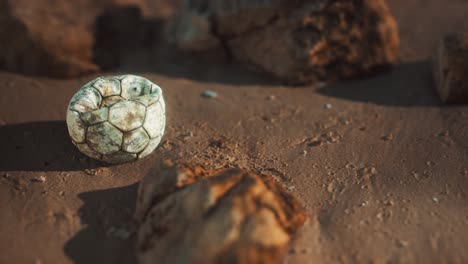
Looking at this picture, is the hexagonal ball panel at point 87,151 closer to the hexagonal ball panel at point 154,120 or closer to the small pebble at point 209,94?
the hexagonal ball panel at point 154,120

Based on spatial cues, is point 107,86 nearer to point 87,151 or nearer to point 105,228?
point 87,151

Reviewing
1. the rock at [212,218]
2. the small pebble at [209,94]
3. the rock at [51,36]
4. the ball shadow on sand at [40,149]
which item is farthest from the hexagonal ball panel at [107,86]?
the rock at [51,36]

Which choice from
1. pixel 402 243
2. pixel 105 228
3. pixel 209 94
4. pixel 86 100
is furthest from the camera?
pixel 209 94

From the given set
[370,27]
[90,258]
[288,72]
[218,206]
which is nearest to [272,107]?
[288,72]

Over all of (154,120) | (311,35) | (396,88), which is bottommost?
(154,120)

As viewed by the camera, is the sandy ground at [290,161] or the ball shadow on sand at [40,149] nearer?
the sandy ground at [290,161]

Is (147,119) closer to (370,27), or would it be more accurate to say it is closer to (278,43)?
(278,43)

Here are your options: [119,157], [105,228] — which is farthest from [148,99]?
[105,228]
